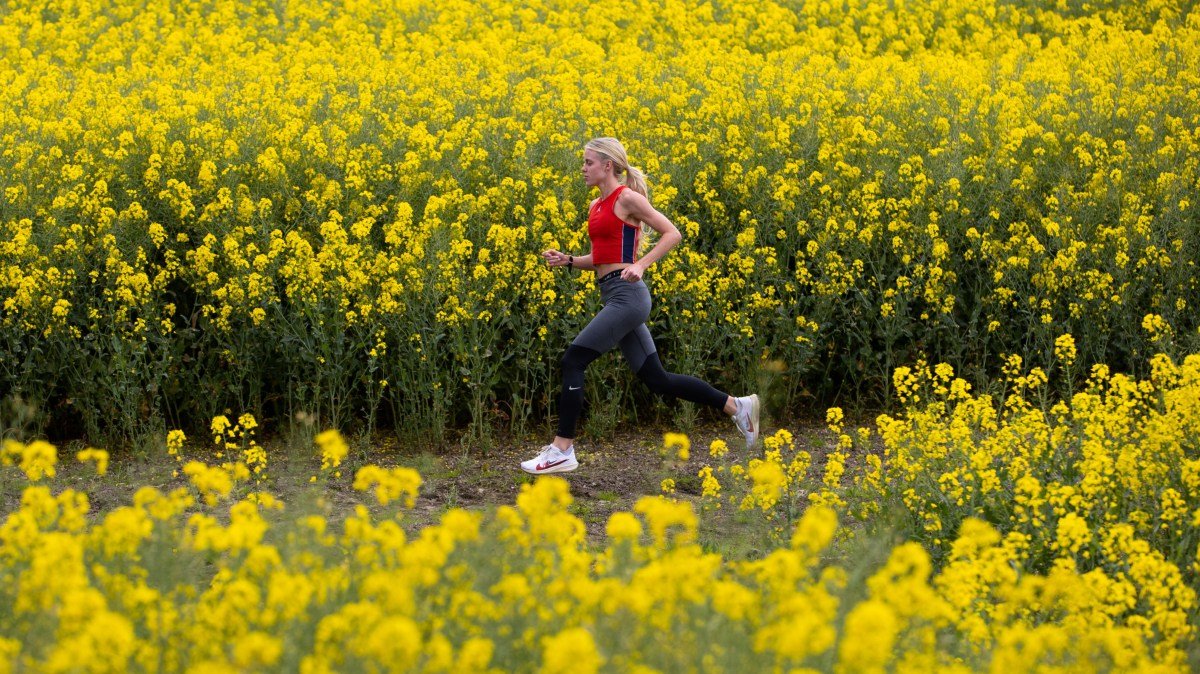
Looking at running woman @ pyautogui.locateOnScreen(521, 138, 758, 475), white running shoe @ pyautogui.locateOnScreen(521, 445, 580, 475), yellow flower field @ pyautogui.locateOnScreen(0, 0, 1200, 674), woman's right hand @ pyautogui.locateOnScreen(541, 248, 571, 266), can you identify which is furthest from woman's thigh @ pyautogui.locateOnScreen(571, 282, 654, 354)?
yellow flower field @ pyautogui.locateOnScreen(0, 0, 1200, 674)

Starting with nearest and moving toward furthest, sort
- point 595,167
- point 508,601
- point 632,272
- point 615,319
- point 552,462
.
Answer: point 508,601 → point 632,272 → point 595,167 → point 615,319 → point 552,462

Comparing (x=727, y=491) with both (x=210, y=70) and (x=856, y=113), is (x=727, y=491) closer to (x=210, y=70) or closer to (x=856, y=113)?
(x=856, y=113)

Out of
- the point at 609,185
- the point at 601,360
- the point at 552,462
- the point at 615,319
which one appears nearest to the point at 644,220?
the point at 609,185

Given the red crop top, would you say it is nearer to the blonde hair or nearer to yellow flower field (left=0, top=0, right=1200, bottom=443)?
the blonde hair

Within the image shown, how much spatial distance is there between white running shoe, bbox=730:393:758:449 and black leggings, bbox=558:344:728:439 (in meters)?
0.11

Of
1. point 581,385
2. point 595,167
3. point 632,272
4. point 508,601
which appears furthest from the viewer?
point 581,385

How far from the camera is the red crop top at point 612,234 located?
7066 millimetres

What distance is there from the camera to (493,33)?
17578 millimetres

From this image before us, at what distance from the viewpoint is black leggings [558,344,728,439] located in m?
7.23

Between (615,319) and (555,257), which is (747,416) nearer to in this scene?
(615,319)

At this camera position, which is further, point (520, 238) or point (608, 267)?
point (520, 238)

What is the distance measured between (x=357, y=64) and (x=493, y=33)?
325cm

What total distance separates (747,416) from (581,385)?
1.13 meters

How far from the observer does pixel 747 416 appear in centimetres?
784
